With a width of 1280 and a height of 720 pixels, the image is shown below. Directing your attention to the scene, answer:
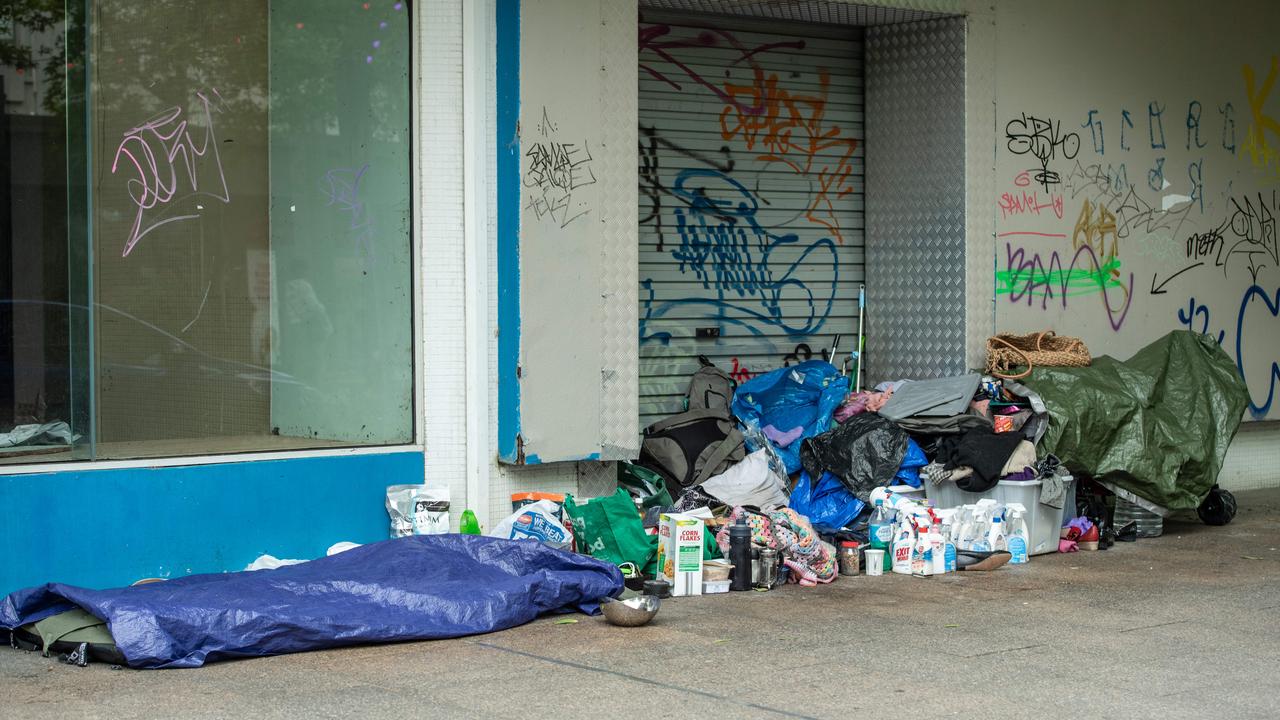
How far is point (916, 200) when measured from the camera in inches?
408

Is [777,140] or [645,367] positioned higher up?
[777,140]

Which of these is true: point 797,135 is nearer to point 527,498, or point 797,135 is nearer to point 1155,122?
point 1155,122

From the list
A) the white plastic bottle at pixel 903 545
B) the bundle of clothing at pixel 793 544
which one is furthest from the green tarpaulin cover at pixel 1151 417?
the bundle of clothing at pixel 793 544

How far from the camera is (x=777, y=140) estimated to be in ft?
34.0

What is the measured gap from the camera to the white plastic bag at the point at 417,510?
8031 millimetres

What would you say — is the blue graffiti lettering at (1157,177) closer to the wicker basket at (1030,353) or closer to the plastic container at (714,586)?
the wicker basket at (1030,353)

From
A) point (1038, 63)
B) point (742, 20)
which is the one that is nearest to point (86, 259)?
point (742, 20)

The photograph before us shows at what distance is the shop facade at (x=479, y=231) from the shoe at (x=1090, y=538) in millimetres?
1446

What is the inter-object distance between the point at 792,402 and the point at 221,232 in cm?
392

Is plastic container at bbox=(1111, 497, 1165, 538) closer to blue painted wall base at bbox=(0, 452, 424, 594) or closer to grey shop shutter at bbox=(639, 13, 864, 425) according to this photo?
grey shop shutter at bbox=(639, 13, 864, 425)

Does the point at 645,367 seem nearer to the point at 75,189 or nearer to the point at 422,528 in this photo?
the point at 422,528

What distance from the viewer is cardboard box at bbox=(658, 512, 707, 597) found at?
25.5 feet

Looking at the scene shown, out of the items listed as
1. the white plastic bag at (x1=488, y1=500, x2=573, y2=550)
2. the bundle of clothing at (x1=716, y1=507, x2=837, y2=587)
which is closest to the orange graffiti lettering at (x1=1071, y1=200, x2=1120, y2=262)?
the bundle of clothing at (x1=716, y1=507, x2=837, y2=587)

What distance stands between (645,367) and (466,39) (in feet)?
8.90
